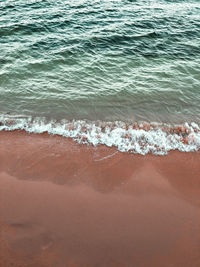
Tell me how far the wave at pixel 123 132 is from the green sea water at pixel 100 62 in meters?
0.33

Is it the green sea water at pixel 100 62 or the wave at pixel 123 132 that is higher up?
the green sea water at pixel 100 62

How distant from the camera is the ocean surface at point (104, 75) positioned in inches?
228

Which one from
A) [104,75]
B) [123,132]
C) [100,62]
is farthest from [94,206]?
[100,62]

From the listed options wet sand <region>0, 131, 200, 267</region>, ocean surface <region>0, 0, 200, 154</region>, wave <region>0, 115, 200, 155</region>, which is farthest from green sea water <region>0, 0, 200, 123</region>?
wet sand <region>0, 131, 200, 267</region>

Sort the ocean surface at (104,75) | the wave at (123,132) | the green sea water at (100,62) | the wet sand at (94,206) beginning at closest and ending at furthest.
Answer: the wet sand at (94,206) < the wave at (123,132) < the ocean surface at (104,75) < the green sea water at (100,62)

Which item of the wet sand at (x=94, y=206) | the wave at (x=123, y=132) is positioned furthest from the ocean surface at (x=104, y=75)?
the wet sand at (x=94, y=206)

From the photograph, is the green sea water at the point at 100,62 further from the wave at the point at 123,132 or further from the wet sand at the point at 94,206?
the wet sand at the point at 94,206

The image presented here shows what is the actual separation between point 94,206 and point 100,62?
6259 mm

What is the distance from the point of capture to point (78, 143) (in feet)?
17.5

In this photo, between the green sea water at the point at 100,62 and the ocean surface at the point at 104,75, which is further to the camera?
the green sea water at the point at 100,62

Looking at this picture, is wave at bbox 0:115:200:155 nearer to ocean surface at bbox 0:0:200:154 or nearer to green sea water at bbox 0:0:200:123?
ocean surface at bbox 0:0:200:154

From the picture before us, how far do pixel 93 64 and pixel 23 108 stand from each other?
3.49 meters

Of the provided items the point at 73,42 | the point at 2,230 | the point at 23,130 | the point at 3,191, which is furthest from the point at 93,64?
the point at 2,230

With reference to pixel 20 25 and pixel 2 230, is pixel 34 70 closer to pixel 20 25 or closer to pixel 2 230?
pixel 20 25
